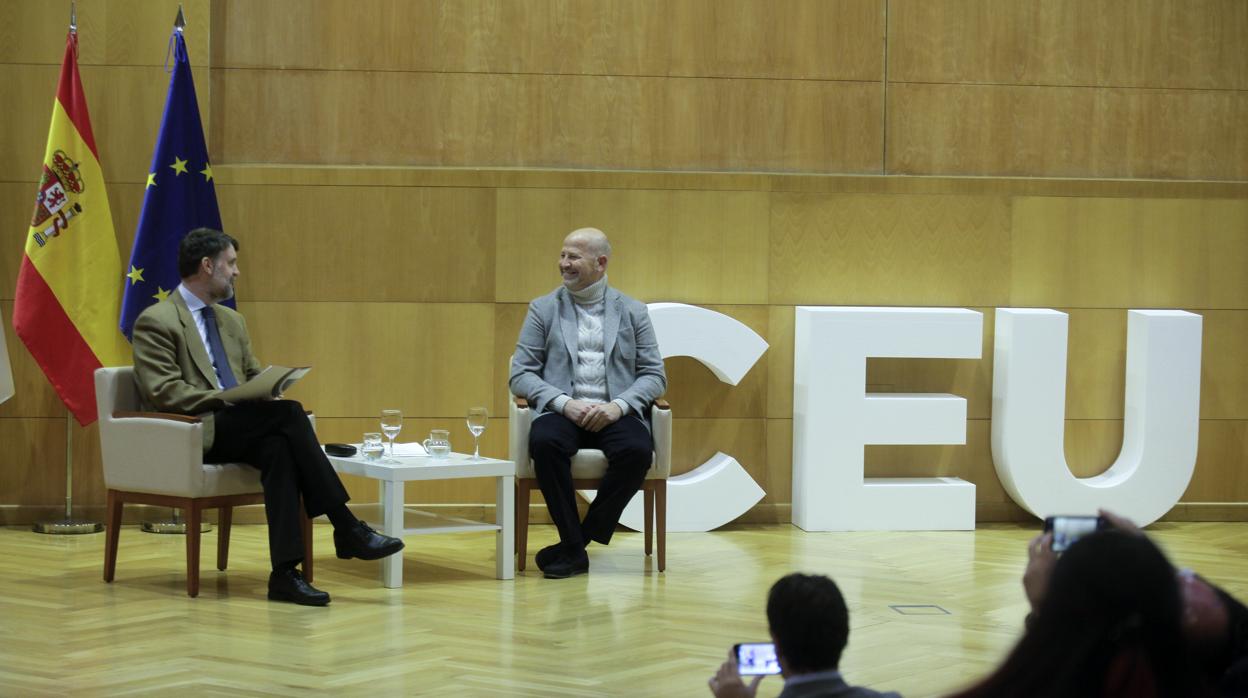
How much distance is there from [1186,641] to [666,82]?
5332mm

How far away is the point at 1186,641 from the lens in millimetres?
1452

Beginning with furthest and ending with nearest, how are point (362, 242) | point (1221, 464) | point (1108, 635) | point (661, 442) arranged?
point (1221, 464)
point (362, 242)
point (661, 442)
point (1108, 635)

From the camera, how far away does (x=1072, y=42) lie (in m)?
6.74

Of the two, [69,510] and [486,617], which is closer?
[486,617]

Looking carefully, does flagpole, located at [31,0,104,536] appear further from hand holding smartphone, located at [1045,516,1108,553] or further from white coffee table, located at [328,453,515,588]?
hand holding smartphone, located at [1045,516,1108,553]

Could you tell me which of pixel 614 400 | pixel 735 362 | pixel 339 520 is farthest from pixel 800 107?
pixel 339 520

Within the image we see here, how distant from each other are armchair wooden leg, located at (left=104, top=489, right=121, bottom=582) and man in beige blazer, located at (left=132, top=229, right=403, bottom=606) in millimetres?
378

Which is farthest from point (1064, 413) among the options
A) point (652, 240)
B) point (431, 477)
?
point (431, 477)

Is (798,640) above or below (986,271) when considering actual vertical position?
below

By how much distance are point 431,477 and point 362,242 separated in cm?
184

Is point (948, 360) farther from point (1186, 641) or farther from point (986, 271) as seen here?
point (1186, 641)

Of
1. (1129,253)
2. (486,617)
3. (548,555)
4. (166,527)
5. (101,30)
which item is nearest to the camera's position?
(486,617)

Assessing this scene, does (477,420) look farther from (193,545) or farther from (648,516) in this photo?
(193,545)

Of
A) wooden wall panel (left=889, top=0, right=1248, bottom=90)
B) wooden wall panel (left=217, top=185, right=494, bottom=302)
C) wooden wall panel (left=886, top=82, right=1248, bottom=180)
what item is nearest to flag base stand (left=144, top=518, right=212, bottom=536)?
wooden wall panel (left=217, top=185, right=494, bottom=302)
